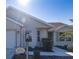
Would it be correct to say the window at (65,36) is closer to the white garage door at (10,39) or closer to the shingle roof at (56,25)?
the shingle roof at (56,25)

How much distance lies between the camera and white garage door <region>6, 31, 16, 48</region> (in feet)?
6.45

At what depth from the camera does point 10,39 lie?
2023mm

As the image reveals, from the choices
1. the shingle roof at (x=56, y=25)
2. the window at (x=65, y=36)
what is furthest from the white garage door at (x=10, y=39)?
the window at (x=65, y=36)

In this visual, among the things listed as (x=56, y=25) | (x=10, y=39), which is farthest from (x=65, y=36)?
(x=10, y=39)

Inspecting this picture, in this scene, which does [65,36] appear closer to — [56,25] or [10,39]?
[56,25]

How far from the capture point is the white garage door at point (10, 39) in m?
1.96

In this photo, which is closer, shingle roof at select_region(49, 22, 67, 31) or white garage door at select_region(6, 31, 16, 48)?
white garage door at select_region(6, 31, 16, 48)

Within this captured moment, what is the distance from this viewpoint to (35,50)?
2.12m

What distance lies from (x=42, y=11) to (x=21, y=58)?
797 mm

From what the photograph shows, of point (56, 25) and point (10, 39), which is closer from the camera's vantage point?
point (10, 39)

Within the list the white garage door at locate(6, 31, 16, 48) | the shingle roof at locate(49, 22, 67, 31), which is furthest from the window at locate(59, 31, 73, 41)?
the white garage door at locate(6, 31, 16, 48)

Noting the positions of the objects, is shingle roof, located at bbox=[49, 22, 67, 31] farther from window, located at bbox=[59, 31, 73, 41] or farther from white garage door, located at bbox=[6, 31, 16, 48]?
white garage door, located at bbox=[6, 31, 16, 48]
